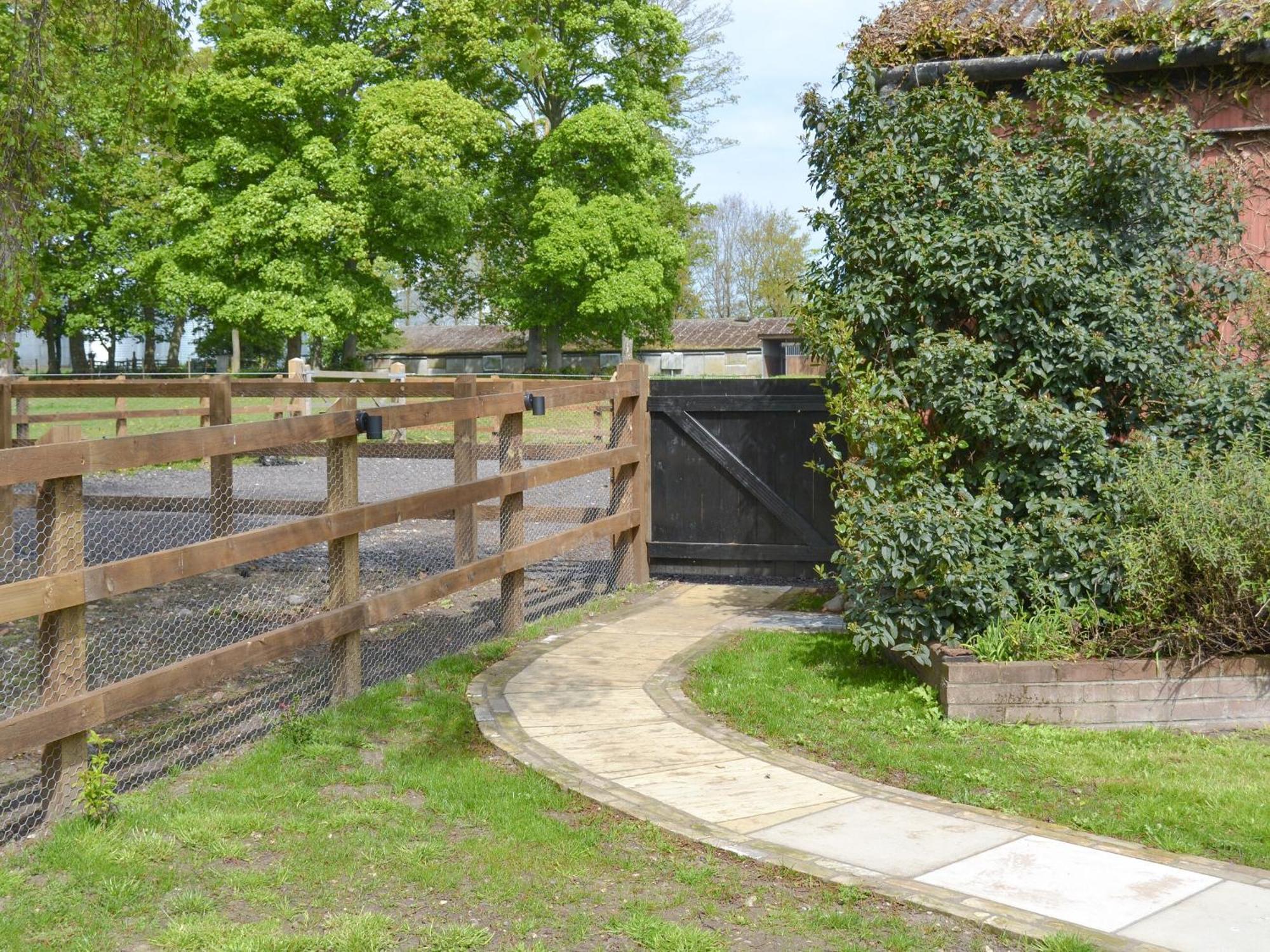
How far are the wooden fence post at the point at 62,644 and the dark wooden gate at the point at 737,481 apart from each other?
19.6 ft

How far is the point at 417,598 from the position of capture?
271 inches

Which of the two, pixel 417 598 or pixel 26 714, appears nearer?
pixel 26 714

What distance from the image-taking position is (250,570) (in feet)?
34.5

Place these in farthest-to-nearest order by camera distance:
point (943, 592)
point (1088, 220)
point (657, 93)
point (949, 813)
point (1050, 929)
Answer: point (657, 93)
point (1088, 220)
point (943, 592)
point (949, 813)
point (1050, 929)

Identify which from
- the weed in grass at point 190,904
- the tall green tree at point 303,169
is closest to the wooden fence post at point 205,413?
the weed in grass at point 190,904

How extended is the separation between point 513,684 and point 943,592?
2378 millimetres

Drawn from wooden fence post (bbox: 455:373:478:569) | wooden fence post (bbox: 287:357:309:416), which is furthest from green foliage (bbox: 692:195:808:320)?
wooden fence post (bbox: 455:373:478:569)

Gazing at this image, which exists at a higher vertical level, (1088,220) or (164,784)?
(1088,220)

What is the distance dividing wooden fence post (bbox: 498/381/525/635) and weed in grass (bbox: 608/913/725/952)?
434cm

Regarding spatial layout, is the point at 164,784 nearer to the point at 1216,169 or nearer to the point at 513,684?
the point at 513,684

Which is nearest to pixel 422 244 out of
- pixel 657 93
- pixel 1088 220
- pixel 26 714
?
pixel 657 93

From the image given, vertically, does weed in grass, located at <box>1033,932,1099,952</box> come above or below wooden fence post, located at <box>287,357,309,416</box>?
below

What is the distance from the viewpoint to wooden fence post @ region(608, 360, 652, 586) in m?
9.90

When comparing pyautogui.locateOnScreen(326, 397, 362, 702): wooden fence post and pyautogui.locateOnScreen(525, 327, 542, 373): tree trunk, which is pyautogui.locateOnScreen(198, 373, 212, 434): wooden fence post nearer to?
pyautogui.locateOnScreen(326, 397, 362, 702): wooden fence post
